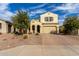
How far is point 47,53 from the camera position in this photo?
6.57 meters

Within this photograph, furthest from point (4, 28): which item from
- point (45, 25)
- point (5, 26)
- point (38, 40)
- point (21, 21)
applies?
point (45, 25)

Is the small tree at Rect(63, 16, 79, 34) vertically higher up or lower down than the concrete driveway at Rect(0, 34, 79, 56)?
higher up

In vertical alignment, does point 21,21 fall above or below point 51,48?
above

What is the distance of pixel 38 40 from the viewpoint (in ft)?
22.3

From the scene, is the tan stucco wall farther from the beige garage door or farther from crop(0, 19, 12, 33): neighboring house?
the beige garage door

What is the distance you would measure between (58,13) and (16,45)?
1229 mm

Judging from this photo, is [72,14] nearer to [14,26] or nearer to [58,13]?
[58,13]

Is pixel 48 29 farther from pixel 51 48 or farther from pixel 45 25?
pixel 51 48

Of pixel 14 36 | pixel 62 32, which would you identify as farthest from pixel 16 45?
pixel 62 32

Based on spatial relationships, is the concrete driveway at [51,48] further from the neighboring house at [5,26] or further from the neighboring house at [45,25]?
the neighboring house at [5,26]

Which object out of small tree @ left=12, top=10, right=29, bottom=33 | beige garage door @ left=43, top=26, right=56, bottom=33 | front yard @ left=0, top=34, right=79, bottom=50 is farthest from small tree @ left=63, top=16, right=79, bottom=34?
small tree @ left=12, top=10, right=29, bottom=33

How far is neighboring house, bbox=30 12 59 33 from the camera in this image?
680cm

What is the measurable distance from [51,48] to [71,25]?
2.34 ft

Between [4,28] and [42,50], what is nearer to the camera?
[42,50]
